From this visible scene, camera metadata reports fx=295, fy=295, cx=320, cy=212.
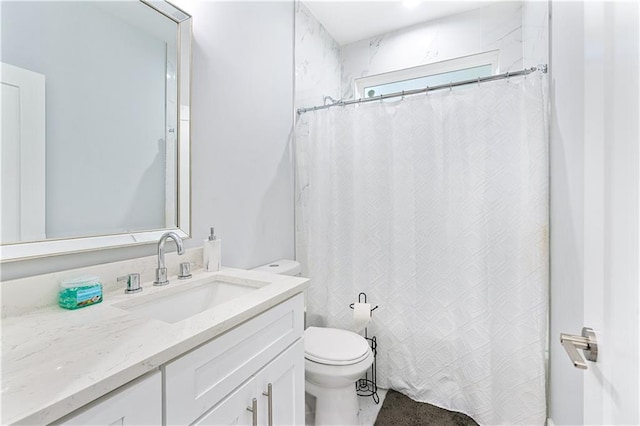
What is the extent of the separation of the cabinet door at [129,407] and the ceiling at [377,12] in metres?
2.56

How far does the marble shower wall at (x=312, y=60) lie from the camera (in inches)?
86.4

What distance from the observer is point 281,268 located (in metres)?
1.76

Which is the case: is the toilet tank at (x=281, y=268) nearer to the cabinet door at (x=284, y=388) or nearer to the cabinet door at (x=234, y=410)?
the cabinet door at (x=284, y=388)

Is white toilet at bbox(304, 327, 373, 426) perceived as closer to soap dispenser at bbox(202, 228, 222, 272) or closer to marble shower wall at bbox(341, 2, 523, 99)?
soap dispenser at bbox(202, 228, 222, 272)

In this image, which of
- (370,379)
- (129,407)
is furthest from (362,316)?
(129,407)

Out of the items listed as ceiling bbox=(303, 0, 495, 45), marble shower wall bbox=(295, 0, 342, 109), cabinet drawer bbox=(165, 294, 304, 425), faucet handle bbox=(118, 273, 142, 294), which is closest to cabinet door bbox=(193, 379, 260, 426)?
cabinet drawer bbox=(165, 294, 304, 425)

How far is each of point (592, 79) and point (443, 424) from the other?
1663 millimetres

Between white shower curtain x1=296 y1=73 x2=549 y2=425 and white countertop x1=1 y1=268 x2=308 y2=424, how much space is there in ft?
3.35

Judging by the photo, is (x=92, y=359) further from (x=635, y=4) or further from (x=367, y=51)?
(x=367, y=51)

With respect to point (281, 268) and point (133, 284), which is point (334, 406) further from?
point (133, 284)

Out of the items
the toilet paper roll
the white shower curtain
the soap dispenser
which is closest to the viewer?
the soap dispenser

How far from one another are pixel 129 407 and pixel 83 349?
171 mm

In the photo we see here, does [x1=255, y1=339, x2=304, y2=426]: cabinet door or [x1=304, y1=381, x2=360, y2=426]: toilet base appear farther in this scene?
[x1=304, y1=381, x2=360, y2=426]: toilet base

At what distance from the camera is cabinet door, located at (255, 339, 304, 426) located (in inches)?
38.1
